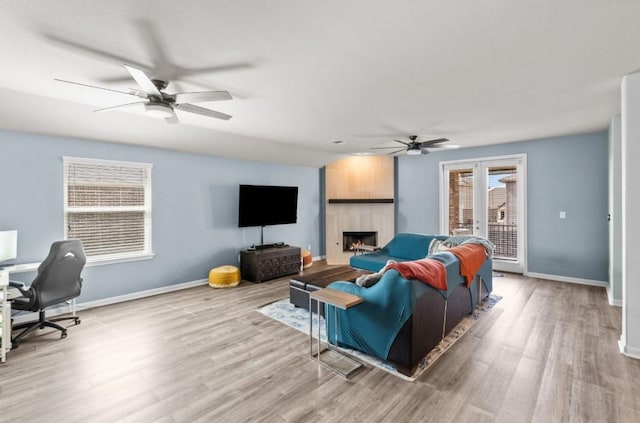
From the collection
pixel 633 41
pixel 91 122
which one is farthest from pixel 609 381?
pixel 91 122

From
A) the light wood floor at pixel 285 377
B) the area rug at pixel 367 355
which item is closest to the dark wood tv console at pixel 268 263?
the area rug at pixel 367 355

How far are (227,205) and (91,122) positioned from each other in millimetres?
2575

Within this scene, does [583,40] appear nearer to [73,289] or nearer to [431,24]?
[431,24]

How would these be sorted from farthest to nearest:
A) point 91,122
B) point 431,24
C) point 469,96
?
1. point 91,122
2. point 469,96
3. point 431,24

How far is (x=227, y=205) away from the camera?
19.5ft

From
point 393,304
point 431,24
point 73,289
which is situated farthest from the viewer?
point 73,289

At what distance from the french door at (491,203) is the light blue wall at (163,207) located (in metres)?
3.32

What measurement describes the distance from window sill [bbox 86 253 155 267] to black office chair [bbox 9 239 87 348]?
0.77 metres

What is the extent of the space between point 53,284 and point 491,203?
7153 millimetres

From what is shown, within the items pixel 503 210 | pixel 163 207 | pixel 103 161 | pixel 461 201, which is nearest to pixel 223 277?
pixel 163 207

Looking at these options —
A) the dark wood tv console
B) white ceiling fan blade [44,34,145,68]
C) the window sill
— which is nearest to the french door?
the dark wood tv console

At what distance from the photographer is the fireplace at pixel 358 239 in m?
7.45

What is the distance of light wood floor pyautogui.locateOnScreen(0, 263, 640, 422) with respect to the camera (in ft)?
7.04

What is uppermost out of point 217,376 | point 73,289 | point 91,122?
point 91,122
